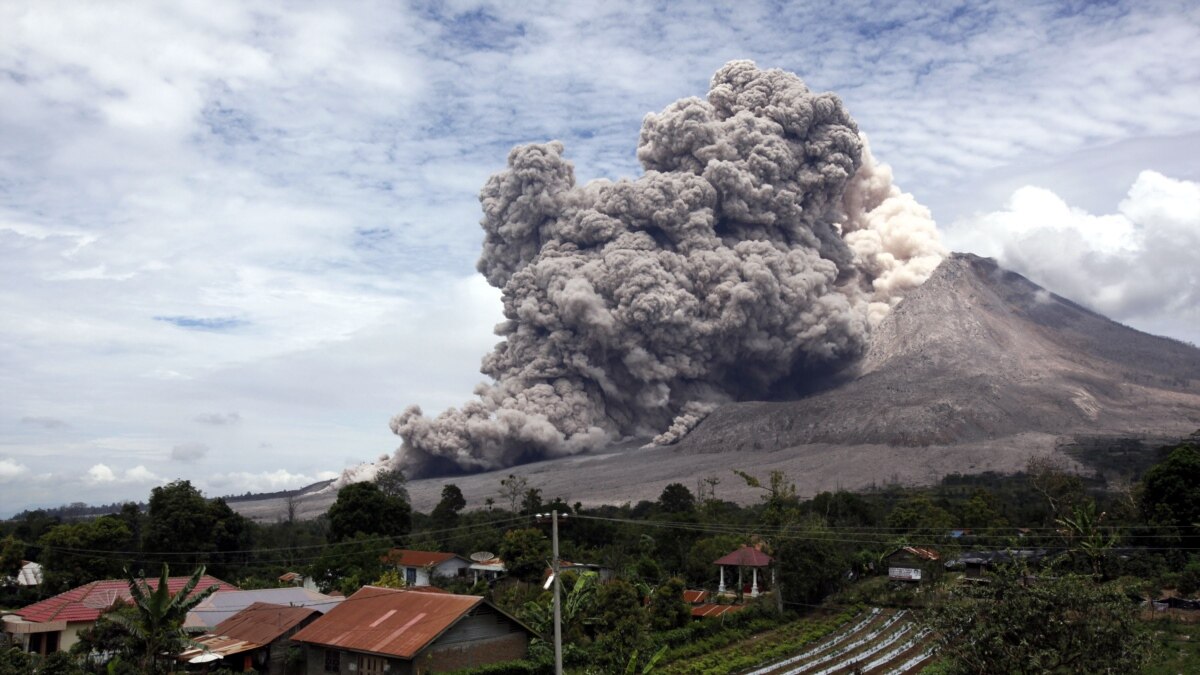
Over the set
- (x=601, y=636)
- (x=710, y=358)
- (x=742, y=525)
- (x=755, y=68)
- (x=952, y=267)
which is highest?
(x=755, y=68)

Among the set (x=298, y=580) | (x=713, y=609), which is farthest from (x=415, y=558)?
(x=713, y=609)

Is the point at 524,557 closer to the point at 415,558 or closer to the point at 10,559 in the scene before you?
the point at 415,558

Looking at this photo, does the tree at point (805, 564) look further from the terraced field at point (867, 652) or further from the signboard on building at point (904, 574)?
the signboard on building at point (904, 574)

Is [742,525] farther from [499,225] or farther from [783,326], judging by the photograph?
[499,225]

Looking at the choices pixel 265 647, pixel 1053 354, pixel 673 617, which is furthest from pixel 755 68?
pixel 265 647

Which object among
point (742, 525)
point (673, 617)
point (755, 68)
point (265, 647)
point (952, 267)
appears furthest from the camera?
point (952, 267)

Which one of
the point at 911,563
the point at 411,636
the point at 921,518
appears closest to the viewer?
the point at 411,636

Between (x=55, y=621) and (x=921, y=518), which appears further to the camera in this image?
(x=921, y=518)
